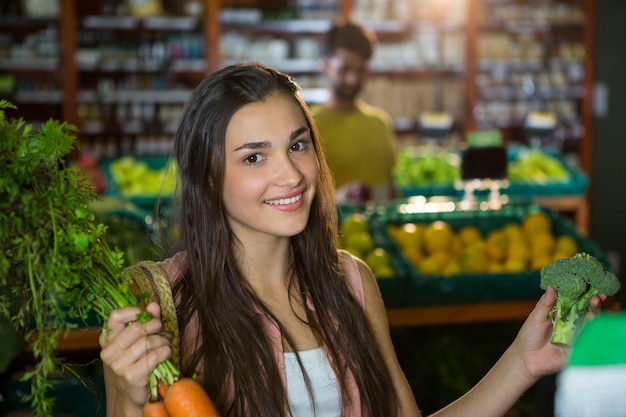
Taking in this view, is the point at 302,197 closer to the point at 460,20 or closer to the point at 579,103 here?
the point at 460,20

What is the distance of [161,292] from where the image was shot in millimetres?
1707

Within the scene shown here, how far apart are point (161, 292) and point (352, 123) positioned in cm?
292

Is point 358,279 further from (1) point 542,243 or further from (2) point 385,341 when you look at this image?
(1) point 542,243

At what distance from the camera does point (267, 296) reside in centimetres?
188

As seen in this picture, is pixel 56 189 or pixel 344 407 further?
pixel 344 407

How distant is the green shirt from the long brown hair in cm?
260

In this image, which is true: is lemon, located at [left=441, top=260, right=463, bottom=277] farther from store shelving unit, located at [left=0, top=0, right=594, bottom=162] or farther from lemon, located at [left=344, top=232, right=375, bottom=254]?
store shelving unit, located at [left=0, top=0, right=594, bottom=162]

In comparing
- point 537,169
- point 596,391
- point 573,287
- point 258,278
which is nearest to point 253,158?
point 258,278

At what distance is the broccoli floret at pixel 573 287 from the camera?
1585mm

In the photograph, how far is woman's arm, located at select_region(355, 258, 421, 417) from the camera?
1.90m

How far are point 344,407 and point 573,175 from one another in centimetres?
448

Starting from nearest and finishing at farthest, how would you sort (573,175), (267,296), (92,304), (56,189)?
(56,189)
(92,304)
(267,296)
(573,175)

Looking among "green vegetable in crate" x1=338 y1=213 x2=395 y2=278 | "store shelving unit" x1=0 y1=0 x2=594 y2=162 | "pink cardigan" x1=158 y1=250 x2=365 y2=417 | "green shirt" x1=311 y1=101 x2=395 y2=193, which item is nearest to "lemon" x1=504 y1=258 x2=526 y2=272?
"green vegetable in crate" x1=338 y1=213 x2=395 y2=278

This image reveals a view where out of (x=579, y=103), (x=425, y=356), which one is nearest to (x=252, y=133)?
(x=425, y=356)
